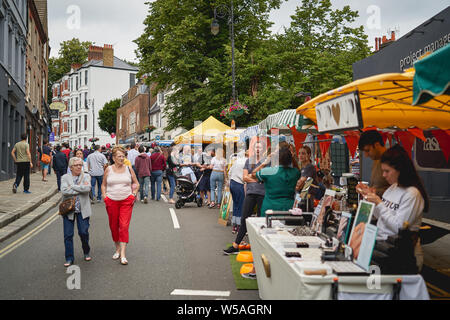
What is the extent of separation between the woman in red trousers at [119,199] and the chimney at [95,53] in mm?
73825

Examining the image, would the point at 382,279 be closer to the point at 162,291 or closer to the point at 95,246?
the point at 162,291

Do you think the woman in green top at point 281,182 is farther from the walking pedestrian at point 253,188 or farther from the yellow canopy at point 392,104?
the walking pedestrian at point 253,188

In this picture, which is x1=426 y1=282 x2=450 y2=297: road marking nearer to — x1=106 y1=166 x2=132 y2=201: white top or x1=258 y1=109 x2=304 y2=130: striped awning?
x1=258 y1=109 x2=304 y2=130: striped awning

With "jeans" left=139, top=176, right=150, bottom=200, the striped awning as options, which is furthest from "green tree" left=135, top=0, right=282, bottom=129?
the striped awning

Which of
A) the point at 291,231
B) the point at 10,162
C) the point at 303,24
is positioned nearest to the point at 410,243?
the point at 291,231

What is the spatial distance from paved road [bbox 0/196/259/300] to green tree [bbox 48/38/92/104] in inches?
2975

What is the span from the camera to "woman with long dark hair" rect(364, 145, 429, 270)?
4.05m

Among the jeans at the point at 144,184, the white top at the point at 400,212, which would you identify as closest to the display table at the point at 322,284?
the white top at the point at 400,212

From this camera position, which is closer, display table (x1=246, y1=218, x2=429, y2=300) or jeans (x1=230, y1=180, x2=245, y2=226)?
display table (x1=246, y1=218, x2=429, y2=300)

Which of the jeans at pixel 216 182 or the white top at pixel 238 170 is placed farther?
the jeans at pixel 216 182

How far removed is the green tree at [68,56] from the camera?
79.3m

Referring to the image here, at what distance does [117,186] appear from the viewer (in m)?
6.97

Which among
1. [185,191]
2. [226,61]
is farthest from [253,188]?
[226,61]
